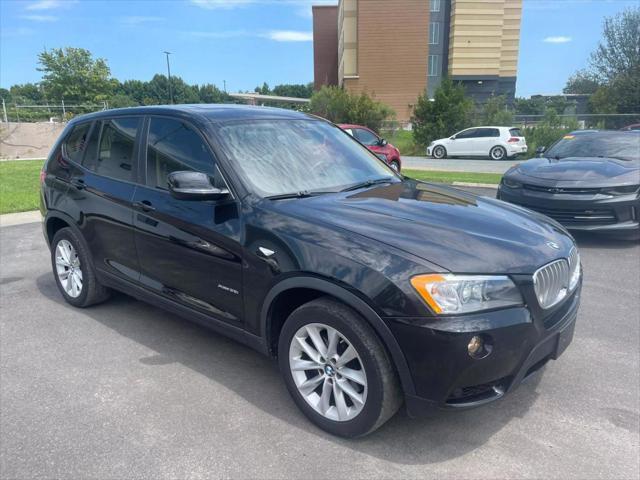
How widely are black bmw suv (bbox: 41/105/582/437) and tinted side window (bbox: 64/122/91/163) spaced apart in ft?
0.53

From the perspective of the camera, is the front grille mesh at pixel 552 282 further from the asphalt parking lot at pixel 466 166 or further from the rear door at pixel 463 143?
the rear door at pixel 463 143

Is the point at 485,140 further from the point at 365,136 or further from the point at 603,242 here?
the point at 603,242

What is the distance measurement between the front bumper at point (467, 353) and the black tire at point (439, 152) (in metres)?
23.7

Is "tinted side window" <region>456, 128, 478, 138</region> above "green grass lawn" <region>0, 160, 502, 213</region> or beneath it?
above

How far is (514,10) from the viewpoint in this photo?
52562 mm

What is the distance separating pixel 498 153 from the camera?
2359 centimetres

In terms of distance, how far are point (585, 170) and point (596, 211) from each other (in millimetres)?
716

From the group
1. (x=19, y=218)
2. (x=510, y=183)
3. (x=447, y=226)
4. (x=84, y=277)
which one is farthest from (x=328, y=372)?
(x=19, y=218)

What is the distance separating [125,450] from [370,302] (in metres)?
1.56

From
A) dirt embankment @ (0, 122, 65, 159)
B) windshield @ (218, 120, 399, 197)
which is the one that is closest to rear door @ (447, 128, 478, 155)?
dirt embankment @ (0, 122, 65, 159)

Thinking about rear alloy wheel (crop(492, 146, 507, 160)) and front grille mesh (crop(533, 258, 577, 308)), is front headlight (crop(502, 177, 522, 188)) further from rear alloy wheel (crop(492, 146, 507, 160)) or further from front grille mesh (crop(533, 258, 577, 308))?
rear alloy wheel (crop(492, 146, 507, 160))

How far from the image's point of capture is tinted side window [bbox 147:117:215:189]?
3.44 m

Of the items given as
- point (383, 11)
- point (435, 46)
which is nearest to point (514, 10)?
point (435, 46)

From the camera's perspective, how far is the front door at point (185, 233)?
3176 millimetres
